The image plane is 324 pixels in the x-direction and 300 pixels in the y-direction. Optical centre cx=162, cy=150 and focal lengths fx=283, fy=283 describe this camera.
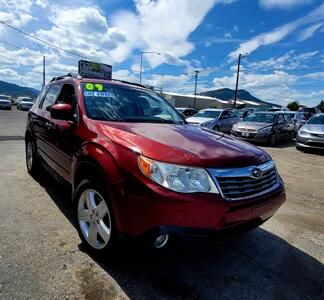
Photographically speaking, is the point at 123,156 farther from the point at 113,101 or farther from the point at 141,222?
the point at 113,101

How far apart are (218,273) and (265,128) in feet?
33.9

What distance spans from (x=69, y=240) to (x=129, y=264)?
2.66 ft

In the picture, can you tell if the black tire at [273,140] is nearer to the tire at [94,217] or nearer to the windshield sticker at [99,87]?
the windshield sticker at [99,87]

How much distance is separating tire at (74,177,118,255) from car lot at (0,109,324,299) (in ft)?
0.47

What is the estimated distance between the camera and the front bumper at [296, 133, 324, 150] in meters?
9.94

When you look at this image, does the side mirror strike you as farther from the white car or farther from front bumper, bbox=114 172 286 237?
the white car

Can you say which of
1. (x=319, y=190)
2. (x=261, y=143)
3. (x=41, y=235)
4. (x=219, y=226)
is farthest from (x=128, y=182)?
(x=261, y=143)

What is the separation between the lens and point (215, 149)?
2.52 meters

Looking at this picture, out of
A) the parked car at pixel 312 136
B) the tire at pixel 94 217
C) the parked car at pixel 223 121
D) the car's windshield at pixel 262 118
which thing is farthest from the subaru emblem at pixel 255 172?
the parked car at pixel 223 121

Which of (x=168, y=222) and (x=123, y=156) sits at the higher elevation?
(x=123, y=156)

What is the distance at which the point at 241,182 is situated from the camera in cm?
236

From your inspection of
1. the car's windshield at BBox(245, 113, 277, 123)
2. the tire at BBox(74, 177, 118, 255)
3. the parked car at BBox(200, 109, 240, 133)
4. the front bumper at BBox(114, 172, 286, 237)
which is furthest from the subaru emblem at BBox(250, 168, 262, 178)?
the parked car at BBox(200, 109, 240, 133)

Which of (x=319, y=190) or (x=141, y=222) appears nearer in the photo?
(x=141, y=222)

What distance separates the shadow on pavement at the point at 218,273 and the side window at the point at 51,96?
2.40 m
